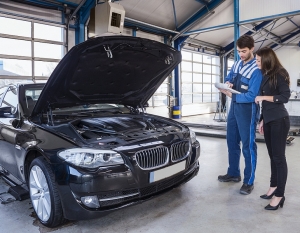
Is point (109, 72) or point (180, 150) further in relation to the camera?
point (109, 72)

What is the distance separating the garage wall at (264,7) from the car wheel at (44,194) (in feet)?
24.0

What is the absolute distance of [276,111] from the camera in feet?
6.97

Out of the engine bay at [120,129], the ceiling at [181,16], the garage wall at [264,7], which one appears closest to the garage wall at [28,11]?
the ceiling at [181,16]

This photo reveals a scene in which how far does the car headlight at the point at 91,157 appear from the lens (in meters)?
1.71

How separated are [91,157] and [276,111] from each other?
1499mm

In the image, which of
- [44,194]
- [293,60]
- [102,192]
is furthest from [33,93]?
[293,60]

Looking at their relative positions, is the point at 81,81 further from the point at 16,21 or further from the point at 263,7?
the point at 263,7

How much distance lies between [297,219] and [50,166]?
1.89m

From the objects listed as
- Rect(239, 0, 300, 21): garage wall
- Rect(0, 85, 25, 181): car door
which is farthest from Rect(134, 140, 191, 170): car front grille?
Rect(239, 0, 300, 21): garage wall

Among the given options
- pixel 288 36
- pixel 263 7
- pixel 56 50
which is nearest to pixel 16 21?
pixel 56 50

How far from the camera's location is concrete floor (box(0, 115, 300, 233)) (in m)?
1.90

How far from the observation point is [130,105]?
2.99 m

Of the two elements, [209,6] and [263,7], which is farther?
[209,6]

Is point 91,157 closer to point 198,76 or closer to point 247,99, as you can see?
point 247,99
